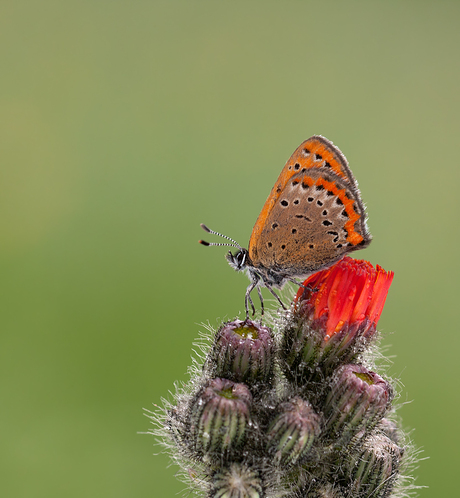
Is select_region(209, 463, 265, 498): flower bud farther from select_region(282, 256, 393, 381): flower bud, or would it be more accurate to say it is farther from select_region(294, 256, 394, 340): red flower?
select_region(294, 256, 394, 340): red flower

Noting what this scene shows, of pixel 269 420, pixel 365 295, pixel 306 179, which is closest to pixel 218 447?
pixel 269 420

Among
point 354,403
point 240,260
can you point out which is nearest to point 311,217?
point 240,260

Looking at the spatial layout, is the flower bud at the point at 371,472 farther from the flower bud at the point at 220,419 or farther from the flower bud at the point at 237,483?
the flower bud at the point at 220,419

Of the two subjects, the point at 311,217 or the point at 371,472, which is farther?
the point at 311,217

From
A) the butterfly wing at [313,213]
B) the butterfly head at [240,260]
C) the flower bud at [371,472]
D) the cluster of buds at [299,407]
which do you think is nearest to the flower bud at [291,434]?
the cluster of buds at [299,407]

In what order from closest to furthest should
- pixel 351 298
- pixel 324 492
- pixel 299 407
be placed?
1. pixel 299 407
2. pixel 324 492
3. pixel 351 298

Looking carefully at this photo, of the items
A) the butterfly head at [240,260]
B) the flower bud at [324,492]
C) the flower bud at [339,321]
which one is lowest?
the flower bud at [324,492]

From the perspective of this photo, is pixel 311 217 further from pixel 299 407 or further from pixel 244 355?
pixel 299 407

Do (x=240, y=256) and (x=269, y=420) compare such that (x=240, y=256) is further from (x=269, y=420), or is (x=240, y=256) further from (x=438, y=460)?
(x=438, y=460)
